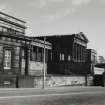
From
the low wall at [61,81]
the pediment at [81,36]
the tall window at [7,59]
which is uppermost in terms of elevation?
the pediment at [81,36]

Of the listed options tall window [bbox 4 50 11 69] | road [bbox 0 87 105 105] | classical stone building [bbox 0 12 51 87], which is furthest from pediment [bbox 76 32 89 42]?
road [bbox 0 87 105 105]

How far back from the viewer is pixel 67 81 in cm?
4353

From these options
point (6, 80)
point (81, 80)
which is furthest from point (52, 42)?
point (6, 80)

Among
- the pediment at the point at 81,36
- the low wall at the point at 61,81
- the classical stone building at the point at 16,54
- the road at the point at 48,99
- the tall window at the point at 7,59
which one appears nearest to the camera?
the road at the point at 48,99

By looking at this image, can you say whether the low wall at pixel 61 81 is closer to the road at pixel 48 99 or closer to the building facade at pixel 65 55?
the building facade at pixel 65 55

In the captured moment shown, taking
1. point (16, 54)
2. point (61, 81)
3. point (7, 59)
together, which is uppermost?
point (16, 54)

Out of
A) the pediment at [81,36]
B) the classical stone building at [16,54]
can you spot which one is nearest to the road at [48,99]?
the classical stone building at [16,54]

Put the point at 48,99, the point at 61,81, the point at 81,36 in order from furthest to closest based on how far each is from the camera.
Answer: the point at 81,36 → the point at 61,81 → the point at 48,99

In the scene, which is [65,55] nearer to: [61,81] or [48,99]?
[61,81]

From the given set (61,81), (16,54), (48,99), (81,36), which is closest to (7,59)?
(16,54)

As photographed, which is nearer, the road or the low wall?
the road

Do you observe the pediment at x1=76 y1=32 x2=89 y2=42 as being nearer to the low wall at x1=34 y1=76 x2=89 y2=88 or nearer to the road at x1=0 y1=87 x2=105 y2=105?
the low wall at x1=34 y1=76 x2=89 y2=88

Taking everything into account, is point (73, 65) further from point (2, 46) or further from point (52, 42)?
point (2, 46)

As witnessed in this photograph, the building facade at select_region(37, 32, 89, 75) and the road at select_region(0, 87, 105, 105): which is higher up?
the building facade at select_region(37, 32, 89, 75)
